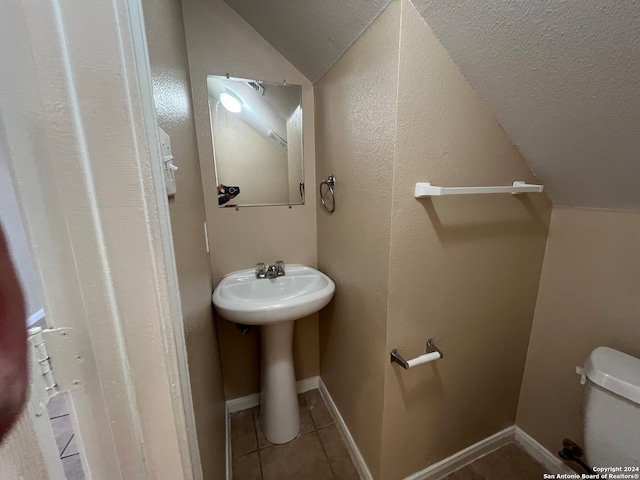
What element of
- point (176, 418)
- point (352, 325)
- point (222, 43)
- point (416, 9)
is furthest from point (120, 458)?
point (222, 43)

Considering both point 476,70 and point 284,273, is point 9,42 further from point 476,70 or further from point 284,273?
point 284,273

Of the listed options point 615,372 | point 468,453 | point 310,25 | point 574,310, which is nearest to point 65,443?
point 468,453

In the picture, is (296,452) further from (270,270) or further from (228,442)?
(270,270)

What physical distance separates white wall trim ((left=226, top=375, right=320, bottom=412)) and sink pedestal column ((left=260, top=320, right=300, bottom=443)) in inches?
10.0

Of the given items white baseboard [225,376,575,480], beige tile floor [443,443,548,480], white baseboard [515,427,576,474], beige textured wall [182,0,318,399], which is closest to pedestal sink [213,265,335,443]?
beige textured wall [182,0,318,399]

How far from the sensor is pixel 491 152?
36.3 inches

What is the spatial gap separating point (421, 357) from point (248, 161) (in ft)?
3.73

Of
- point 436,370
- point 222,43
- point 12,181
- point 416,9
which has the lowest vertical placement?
point 436,370

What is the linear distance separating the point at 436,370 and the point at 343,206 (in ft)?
2.52

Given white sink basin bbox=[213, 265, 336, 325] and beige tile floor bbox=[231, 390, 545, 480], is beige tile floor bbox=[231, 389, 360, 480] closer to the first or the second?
beige tile floor bbox=[231, 390, 545, 480]

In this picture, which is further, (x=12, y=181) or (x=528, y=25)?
(x=528, y=25)

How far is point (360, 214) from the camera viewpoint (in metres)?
1.01

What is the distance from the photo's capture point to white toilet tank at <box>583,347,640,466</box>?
798 mm

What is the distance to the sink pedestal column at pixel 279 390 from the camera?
Result: 4.35 feet
